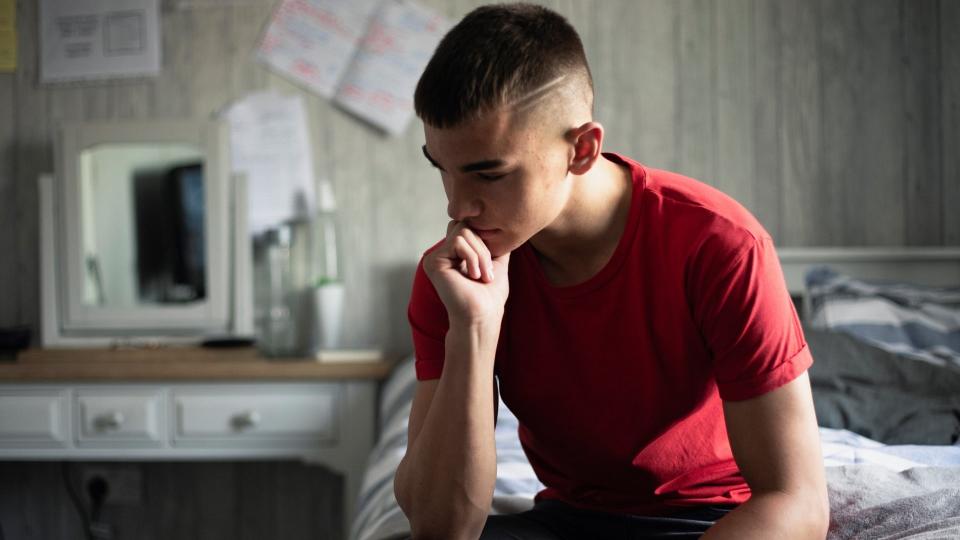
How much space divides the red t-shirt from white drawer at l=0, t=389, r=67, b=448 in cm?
136

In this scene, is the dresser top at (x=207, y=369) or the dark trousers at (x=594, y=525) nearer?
the dark trousers at (x=594, y=525)

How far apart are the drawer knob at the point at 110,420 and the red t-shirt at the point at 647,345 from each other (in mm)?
1248

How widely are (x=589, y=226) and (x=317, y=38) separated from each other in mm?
1566

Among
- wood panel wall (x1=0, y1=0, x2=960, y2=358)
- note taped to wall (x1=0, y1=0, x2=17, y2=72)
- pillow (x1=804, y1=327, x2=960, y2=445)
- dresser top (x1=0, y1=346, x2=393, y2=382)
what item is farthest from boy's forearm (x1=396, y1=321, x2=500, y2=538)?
note taped to wall (x1=0, y1=0, x2=17, y2=72)

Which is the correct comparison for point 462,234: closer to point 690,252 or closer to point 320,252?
point 690,252

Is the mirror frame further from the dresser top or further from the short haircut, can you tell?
the short haircut

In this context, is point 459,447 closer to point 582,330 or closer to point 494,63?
point 582,330

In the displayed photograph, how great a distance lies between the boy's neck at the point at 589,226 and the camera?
3.14ft

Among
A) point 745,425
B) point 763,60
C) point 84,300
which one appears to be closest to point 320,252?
point 84,300

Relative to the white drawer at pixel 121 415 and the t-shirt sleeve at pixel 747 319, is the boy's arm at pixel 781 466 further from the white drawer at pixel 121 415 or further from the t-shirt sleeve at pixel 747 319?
the white drawer at pixel 121 415

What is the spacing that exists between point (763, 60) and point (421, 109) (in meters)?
1.61

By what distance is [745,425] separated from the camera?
0.83 metres

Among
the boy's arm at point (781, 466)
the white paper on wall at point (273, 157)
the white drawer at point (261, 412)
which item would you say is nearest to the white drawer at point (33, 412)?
the white drawer at point (261, 412)

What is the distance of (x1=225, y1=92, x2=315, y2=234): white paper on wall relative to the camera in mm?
2301
